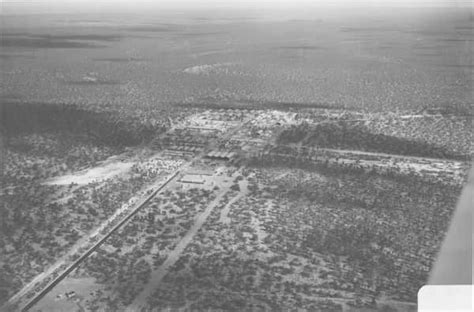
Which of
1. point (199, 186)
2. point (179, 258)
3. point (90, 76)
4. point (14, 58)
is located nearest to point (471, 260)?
point (179, 258)

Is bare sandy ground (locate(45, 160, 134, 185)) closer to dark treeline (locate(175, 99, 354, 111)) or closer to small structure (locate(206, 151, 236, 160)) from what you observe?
small structure (locate(206, 151, 236, 160))

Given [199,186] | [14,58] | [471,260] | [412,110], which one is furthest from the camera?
[412,110]

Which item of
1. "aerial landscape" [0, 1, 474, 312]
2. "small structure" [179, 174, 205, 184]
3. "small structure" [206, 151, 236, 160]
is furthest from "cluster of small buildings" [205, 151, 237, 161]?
"small structure" [179, 174, 205, 184]

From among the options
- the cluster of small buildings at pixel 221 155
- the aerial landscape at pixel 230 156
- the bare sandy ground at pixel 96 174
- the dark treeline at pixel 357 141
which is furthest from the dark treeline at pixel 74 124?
the dark treeline at pixel 357 141

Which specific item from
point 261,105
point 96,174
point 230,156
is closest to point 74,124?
point 96,174

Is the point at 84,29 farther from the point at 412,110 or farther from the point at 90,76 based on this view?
the point at 412,110

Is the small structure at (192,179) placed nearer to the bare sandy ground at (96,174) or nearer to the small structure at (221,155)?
the small structure at (221,155)
